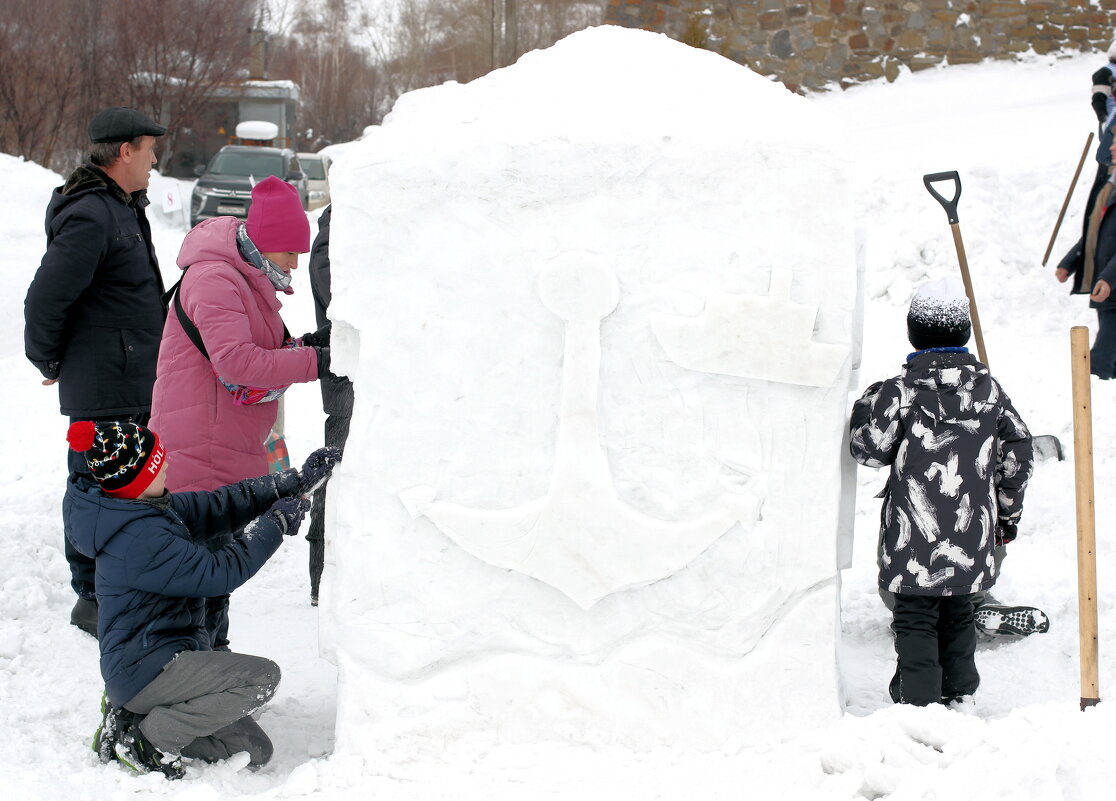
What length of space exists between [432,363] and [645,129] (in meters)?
0.74

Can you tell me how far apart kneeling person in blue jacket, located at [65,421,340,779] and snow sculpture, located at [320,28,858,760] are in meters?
0.26

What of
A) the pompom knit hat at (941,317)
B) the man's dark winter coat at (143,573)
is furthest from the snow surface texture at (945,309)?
the man's dark winter coat at (143,573)

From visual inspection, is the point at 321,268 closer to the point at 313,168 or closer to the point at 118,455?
the point at 118,455

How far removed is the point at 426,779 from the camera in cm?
260

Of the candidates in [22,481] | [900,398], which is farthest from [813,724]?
[22,481]

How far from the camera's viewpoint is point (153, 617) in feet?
8.86

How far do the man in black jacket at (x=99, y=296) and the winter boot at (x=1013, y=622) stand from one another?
271cm

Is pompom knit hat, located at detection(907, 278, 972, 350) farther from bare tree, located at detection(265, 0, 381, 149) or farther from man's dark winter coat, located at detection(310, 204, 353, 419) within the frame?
bare tree, located at detection(265, 0, 381, 149)

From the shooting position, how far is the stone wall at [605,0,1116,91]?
1166 cm

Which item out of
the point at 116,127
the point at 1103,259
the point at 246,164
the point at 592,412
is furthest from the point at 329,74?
the point at 592,412

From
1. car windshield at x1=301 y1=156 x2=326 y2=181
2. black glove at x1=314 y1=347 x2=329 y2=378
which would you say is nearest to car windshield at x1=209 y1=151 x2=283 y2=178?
car windshield at x1=301 y1=156 x2=326 y2=181

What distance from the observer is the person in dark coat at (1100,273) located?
5030 millimetres

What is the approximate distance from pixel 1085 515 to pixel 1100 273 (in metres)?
2.92

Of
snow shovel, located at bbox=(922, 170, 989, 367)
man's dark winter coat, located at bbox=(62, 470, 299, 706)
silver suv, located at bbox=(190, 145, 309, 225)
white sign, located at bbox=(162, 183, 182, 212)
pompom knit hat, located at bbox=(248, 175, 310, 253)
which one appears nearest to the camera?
man's dark winter coat, located at bbox=(62, 470, 299, 706)
